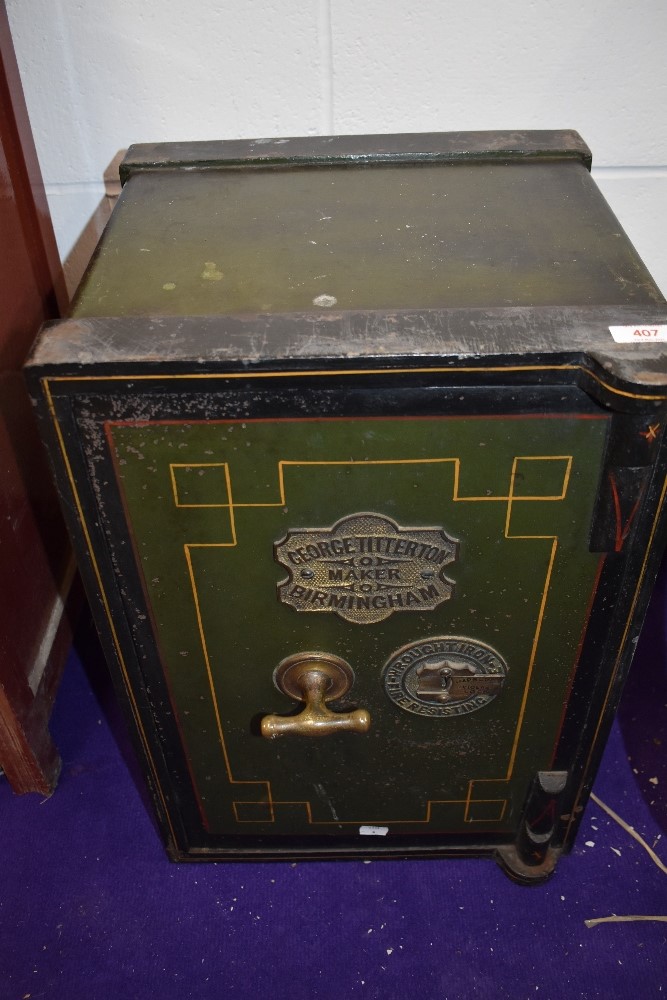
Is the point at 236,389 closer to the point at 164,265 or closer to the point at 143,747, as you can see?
the point at 164,265

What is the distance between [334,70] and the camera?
1.40m

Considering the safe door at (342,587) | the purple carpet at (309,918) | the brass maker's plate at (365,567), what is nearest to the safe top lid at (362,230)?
the safe door at (342,587)

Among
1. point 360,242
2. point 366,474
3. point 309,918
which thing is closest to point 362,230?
point 360,242

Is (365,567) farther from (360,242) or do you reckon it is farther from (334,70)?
(334,70)

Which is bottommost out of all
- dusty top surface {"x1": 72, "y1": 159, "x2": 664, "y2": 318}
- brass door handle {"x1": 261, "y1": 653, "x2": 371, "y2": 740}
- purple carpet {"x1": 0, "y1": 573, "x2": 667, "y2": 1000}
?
purple carpet {"x1": 0, "y1": 573, "x2": 667, "y2": 1000}

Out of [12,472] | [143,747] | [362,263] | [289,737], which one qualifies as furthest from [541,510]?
[12,472]

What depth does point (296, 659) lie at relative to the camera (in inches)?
40.9

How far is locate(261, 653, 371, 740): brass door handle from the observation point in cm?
102

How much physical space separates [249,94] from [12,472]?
2.40 ft

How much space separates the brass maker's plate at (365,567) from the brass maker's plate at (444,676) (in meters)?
0.07

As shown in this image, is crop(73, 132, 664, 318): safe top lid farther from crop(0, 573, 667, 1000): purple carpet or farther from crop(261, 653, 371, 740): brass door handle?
crop(0, 573, 667, 1000): purple carpet

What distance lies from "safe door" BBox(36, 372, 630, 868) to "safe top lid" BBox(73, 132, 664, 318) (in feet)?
0.41

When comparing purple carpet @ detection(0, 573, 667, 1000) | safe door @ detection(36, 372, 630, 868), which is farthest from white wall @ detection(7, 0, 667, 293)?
purple carpet @ detection(0, 573, 667, 1000)

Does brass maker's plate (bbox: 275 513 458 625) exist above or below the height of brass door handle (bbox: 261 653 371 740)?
above
